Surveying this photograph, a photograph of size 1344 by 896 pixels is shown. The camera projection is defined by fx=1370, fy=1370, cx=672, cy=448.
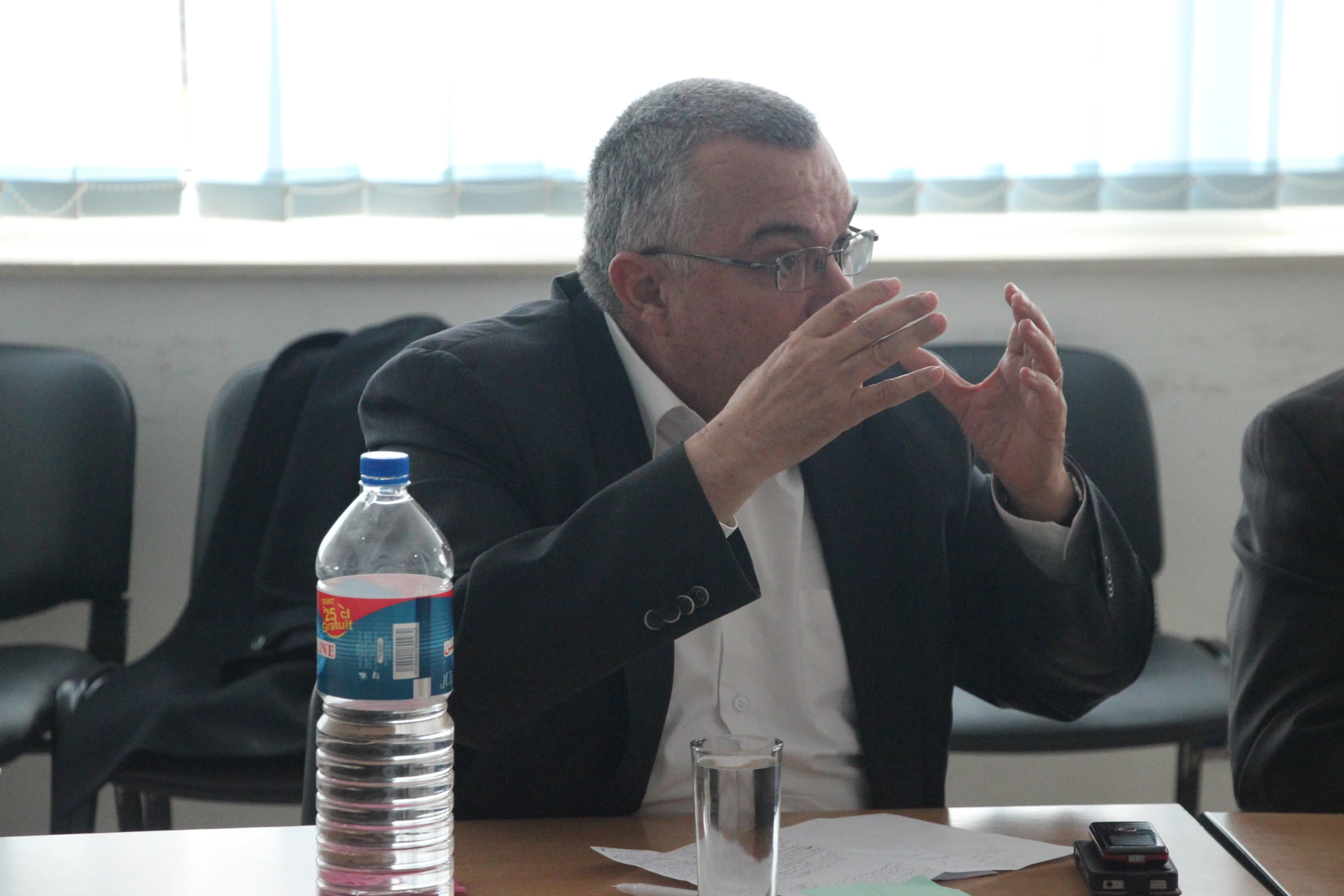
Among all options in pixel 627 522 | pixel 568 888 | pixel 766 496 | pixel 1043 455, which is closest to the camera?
pixel 568 888

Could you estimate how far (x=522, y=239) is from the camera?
283 cm

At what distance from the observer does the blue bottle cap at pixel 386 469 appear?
3.31ft

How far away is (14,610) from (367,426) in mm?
1351

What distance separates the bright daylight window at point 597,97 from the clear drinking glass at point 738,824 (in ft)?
6.48

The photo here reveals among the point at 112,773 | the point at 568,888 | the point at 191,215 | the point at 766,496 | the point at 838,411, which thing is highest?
the point at 191,215

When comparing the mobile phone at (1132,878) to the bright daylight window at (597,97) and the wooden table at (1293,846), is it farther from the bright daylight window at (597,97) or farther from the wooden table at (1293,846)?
the bright daylight window at (597,97)

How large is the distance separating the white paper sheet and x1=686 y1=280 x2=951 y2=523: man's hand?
296 millimetres

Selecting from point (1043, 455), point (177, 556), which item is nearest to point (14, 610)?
point (177, 556)

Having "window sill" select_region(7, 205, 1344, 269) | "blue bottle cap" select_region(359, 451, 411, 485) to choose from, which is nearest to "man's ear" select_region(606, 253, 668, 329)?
"blue bottle cap" select_region(359, 451, 411, 485)

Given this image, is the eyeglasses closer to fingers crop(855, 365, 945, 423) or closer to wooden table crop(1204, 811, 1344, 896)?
fingers crop(855, 365, 945, 423)

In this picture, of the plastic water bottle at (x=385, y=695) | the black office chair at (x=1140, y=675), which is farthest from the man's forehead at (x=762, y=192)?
the black office chair at (x=1140, y=675)

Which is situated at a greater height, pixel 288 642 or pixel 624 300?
pixel 624 300

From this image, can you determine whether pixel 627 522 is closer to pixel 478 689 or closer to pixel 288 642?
pixel 478 689

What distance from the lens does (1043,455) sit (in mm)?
1453
